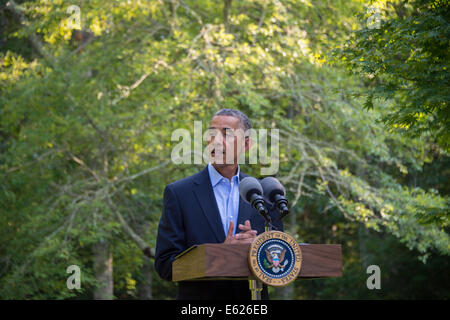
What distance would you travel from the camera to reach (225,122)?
3527mm

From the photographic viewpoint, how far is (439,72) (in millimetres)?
5039

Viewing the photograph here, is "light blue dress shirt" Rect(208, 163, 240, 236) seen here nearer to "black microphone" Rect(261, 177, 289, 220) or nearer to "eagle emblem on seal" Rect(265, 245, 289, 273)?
"black microphone" Rect(261, 177, 289, 220)

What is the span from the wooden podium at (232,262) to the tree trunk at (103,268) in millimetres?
10866

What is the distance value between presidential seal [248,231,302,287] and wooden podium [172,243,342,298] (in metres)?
0.04

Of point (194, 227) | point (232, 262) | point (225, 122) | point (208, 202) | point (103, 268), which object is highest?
point (103, 268)

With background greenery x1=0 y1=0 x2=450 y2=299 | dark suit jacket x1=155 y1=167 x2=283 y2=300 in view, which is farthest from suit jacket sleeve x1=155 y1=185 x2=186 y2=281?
background greenery x1=0 y1=0 x2=450 y2=299

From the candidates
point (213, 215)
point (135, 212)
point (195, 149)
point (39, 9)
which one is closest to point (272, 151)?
point (195, 149)

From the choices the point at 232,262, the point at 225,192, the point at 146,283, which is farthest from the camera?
the point at 146,283

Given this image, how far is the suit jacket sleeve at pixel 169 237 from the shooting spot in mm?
3289

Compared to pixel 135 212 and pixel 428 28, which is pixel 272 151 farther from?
pixel 428 28

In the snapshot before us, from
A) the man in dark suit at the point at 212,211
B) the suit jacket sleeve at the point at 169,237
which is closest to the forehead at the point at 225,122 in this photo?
the man in dark suit at the point at 212,211

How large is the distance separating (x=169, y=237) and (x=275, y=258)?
82 centimetres

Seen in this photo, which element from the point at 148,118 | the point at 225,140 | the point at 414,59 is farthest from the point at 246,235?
the point at 148,118

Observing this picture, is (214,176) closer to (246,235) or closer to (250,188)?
(250,188)
